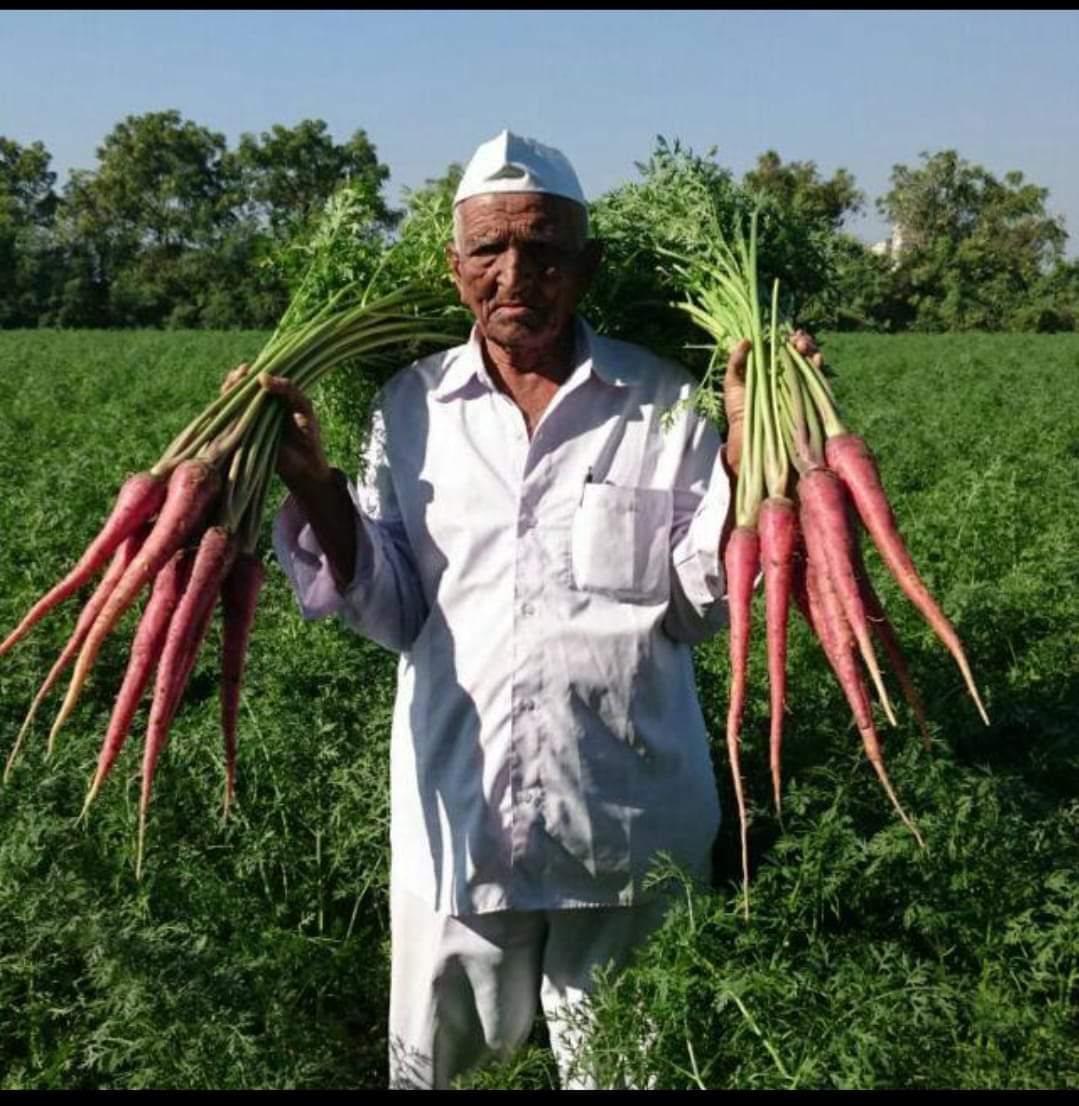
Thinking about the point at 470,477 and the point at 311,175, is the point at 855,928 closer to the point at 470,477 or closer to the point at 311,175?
the point at 470,477

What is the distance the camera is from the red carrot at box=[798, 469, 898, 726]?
8.12ft

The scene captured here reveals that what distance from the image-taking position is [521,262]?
8.53ft

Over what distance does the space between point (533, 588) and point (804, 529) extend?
1.95 feet

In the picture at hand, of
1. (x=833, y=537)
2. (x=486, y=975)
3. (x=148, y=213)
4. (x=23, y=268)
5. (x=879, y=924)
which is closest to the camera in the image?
(x=833, y=537)

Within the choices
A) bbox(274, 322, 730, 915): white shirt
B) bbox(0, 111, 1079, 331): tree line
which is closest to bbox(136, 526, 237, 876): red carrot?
bbox(274, 322, 730, 915): white shirt

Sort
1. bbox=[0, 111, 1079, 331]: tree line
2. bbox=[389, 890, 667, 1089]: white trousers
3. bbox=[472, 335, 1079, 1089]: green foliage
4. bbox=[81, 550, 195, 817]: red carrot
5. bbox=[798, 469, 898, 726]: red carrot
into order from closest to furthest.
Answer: bbox=[472, 335, 1079, 1089]: green foliage, bbox=[798, 469, 898, 726]: red carrot, bbox=[81, 550, 195, 817]: red carrot, bbox=[389, 890, 667, 1089]: white trousers, bbox=[0, 111, 1079, 331]: tree line

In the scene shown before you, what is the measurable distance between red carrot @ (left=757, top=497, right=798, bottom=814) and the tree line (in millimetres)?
38691

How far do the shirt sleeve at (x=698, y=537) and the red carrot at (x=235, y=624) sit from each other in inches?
35.9

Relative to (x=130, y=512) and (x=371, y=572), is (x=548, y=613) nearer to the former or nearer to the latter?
(x=371, y=572)

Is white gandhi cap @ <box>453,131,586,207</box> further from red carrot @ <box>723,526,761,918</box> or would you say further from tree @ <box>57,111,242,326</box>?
tree @ <box>57,111,242,326</box>

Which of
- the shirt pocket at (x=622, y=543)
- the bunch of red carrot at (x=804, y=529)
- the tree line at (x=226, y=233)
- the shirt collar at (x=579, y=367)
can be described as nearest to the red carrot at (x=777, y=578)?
the bunch of red carrot at (x=804, y=529)

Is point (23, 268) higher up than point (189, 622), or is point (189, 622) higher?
point (23, 268)

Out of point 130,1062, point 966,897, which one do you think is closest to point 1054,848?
point 966,897

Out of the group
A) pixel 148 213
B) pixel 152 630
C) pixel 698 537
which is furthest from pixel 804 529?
pixel 148 213
